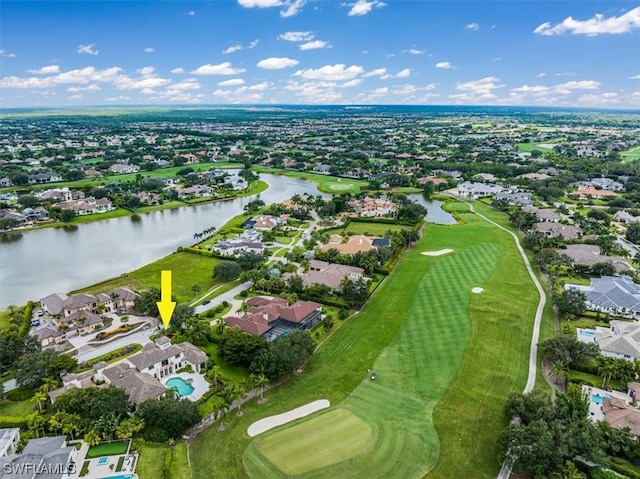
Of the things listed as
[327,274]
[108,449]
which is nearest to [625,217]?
[327,274]

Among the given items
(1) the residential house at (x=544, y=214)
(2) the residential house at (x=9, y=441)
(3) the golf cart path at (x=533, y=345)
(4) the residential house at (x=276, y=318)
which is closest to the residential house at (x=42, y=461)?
(2) the residential house at (x=9, y=441)

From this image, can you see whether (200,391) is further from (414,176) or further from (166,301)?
(414,176)

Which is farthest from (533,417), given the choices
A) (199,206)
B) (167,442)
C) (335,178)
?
(335,178)

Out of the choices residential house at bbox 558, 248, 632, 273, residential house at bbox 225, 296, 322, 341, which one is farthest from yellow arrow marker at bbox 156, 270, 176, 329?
residential house at bbox 558, 248, 632, 273

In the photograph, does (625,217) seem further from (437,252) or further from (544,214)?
(437,252)

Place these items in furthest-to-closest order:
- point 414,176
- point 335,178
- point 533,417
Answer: point 335,178, point 414,176, point 533,417

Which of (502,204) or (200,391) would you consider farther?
(502,204)
